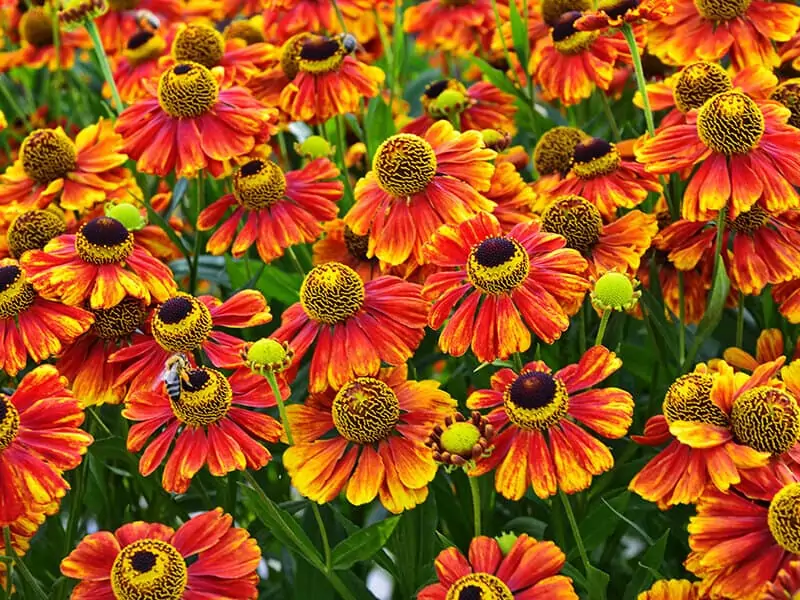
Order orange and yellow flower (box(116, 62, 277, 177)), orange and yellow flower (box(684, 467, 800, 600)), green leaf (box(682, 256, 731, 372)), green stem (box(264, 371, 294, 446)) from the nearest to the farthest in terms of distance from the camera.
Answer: orange and yellow flower (box(684, 467, 800, 600)) < green stem (box(264, 371, 294, 446)) < green leaf (box(682, 256, 731, 372)) < orange and yellow flower (box(116, 62, 277, 177))

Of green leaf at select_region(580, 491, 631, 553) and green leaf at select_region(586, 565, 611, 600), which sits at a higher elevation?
green leaf at select_region(586, 565, 611, 600)

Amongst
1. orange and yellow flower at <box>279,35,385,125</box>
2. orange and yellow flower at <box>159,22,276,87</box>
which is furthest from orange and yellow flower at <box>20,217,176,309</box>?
orange and yellow flower at <box>159,22,276,87</box>

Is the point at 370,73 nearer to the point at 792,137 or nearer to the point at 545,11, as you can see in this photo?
the point at 545,11

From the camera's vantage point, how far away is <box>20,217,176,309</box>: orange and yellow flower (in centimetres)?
112

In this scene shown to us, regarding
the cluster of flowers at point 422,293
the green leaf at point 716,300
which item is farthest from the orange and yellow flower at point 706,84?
the green leaf at point 716,300

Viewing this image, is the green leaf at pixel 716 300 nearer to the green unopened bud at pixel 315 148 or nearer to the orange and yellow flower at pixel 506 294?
the orange and yellow flower at pixel 506 294

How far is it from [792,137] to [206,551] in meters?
0.67

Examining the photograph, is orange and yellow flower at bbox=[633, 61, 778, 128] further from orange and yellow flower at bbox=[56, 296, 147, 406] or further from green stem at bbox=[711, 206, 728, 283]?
orange and yellow flower at bbox=[56, 296, 147, 406]

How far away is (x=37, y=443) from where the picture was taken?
99cm

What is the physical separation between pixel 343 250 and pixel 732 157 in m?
0.45

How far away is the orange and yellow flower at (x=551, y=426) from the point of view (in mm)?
922

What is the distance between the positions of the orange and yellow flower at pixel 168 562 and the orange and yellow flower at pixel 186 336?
0.16 meters

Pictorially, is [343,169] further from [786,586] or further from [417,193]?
[786,586]

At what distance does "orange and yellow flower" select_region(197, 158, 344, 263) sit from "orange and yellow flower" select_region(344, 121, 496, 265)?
0.07 metres
